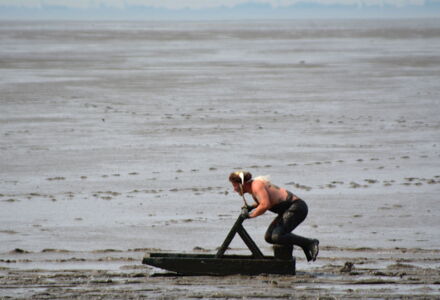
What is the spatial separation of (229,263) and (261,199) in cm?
72

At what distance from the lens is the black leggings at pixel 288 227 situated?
976 cm

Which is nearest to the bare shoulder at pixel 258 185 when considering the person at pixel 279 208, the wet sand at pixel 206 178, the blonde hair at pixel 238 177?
the person at pixel 279 208

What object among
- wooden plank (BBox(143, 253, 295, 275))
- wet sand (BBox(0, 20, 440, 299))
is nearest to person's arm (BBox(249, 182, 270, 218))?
wooden plank (BBox(143, 253, 295, 275))

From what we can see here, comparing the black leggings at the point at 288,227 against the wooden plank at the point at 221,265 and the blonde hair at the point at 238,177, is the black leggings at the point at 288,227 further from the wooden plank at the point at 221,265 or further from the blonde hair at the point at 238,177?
the blonde hair at the point at 238,177

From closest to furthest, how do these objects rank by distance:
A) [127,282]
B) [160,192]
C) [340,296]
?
1. [340,296]
2. [127,282]
3. [160,192]

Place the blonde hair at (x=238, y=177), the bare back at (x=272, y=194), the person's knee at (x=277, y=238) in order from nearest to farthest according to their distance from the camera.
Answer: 1. the blonde hair at (x=238, y=177)
2. the bare back at (x=272, y=194)
3. the person's knee at (x=277, y=238)

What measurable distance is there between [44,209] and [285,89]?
18144mm

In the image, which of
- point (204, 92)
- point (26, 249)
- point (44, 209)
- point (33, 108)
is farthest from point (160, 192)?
point (204, 92)

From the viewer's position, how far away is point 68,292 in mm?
8812

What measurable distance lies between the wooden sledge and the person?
4.9 inches

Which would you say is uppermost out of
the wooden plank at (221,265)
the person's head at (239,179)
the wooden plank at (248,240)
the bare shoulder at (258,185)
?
the person's head at (239,179)

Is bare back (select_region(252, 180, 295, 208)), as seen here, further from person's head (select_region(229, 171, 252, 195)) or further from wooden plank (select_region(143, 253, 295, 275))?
wooden plank (select_region(143, 253, 295, 275))

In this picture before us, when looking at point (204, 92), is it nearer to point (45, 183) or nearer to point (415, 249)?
point (45, 183)

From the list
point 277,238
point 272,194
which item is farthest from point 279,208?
point 277,238
